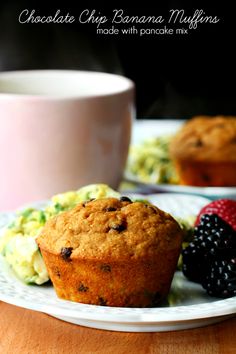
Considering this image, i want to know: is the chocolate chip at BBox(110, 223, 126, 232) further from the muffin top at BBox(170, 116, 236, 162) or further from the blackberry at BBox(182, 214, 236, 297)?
Answer: the muffin top at BBox(170, 116, 236, 162)

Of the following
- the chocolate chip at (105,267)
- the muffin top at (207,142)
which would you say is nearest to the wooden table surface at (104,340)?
the chocolate chip at (105,267)

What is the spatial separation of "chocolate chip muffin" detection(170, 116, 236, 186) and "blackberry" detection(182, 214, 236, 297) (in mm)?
895

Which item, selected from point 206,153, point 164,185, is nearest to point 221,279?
point 164,185

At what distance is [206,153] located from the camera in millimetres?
2352

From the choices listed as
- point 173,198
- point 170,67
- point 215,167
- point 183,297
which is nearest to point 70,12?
point 170,67

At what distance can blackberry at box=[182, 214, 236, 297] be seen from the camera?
1.35 metres

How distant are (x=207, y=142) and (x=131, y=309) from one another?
4.06 feet

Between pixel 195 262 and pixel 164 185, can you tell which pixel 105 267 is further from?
pixel 164 185

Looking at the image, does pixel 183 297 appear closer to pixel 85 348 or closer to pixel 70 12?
pixel 85 348

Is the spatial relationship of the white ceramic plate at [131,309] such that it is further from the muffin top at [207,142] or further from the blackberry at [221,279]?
the muffin top at [207,142]

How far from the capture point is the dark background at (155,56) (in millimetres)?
3664

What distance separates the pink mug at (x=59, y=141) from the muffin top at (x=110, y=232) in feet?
2.06

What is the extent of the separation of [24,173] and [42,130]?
0.49 ft

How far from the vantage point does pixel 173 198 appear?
1.96 metres
